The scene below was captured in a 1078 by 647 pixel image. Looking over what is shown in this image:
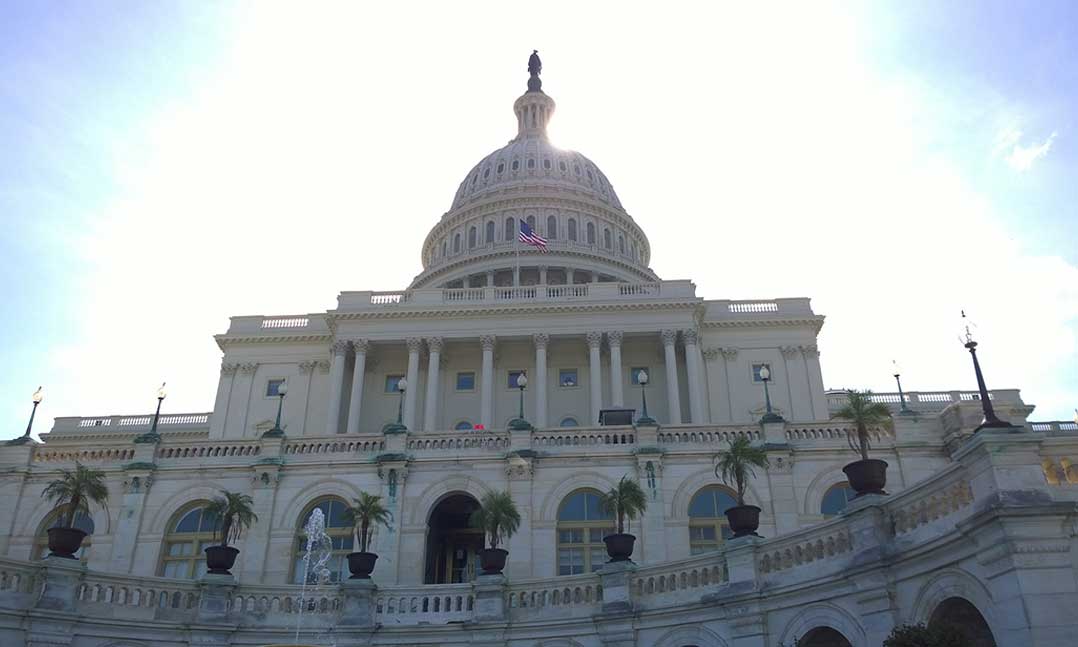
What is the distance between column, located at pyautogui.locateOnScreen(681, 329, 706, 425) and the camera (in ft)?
212

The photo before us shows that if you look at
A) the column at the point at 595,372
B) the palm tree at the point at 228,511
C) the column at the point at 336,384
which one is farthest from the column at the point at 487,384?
the palm tree at the point at 228,511

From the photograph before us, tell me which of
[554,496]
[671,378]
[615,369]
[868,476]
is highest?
[615,369]

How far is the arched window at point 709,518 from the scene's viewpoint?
105 ft

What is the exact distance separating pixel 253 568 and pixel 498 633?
1214 cm

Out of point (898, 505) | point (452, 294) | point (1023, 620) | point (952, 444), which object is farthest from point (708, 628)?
point (452, 294)

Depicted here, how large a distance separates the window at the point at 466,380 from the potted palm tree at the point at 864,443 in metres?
41.0

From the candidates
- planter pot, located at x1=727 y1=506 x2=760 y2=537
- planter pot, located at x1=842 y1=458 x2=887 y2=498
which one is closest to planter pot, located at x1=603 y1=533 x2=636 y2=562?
planter pot, located at x1=727 y1=506 x2=760 y2=537

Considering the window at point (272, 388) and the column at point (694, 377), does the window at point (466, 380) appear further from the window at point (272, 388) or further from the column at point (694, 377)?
the column at point (694, 377)

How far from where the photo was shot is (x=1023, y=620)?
1441 centimetres

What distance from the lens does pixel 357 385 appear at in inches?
2650

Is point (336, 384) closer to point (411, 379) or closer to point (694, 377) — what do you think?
point (411, 379)

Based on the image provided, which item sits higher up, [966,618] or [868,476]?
[868,476]

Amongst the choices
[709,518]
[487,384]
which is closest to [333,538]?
[709,518]

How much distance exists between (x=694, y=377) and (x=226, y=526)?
44.1 m
